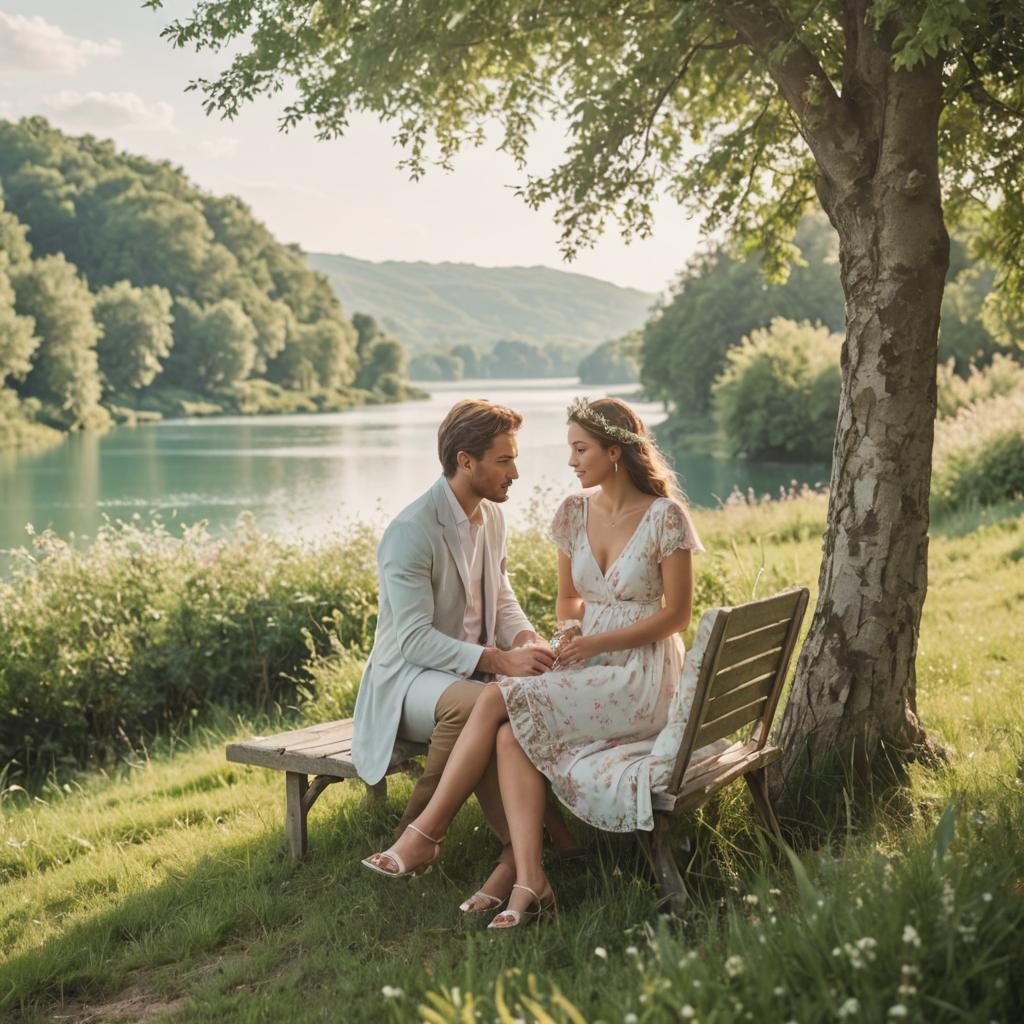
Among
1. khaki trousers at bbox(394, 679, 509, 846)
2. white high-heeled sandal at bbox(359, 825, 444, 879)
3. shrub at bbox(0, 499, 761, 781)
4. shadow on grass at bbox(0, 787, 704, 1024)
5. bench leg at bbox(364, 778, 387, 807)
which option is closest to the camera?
shadow on grass at bbox(0, 787, 704, 1024)

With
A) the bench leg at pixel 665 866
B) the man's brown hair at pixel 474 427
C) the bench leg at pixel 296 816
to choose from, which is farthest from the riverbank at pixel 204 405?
the bench leg at pixel 665 866

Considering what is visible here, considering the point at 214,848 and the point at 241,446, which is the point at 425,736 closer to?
the point at 214,848

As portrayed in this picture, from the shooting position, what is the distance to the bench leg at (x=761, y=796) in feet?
13.6

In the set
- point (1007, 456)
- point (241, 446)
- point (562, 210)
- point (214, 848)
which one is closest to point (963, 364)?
point (1007, 456)

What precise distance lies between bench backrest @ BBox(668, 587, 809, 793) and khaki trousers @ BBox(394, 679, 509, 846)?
0.66 metres

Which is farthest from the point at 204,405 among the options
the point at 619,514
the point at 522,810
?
the point at 522,810

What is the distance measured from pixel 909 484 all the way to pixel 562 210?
279 cm

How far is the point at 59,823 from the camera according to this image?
5676 millimetres

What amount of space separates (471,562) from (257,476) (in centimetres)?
3294

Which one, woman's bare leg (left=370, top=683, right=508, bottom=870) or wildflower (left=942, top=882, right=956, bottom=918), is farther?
woman's bare leg (left=370, top=683, right=508, bottom=870)

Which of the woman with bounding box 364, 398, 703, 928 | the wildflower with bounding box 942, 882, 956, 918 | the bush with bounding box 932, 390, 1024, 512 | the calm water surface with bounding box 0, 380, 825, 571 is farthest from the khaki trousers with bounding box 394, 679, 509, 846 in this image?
the bush with bounding box 932, 390, 1024, 512

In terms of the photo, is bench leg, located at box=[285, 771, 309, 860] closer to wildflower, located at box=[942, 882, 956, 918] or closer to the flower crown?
the flower crown

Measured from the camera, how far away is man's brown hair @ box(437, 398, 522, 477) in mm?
4223

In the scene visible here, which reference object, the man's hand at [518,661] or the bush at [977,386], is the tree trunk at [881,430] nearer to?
the man's hand at [518,661]
